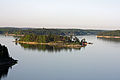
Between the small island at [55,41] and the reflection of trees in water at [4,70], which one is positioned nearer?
the reflection of trees in water at [4,70]

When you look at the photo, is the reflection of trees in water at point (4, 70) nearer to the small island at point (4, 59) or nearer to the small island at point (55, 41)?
the small island at point (4, 59)

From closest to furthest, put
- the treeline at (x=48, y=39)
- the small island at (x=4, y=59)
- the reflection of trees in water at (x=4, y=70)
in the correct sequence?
the reflection of trees in water at (x=4, y=70)
the small island at (x=4, y=59)
the treeline at (x=48, y=39)

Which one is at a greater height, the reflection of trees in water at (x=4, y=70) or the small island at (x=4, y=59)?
the small island at (x=4, y=59)

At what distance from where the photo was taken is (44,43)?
3012 inches

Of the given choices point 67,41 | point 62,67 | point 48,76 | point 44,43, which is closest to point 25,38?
point 44,43

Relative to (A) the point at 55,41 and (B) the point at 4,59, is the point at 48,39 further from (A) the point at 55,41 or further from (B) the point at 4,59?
(B) the point at 4,59

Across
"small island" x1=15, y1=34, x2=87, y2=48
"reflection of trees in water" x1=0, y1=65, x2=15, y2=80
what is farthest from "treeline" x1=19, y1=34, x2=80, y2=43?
"reflection of trees in water" x1=0, y1=65, x2=15, y2=80

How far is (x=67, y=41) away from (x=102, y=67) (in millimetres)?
41076

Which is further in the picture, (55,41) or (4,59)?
(55,41)

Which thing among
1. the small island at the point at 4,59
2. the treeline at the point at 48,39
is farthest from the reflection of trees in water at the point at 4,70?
the treeline at the point at 48,39

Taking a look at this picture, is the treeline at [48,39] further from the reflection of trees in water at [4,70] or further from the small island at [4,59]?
the reflection of trees in water at [4,70]

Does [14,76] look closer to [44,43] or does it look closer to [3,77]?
[3,77]

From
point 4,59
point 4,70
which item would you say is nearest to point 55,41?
point 4,59

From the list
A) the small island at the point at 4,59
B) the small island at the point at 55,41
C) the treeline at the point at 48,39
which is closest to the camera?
the small island at the point at 4,59
